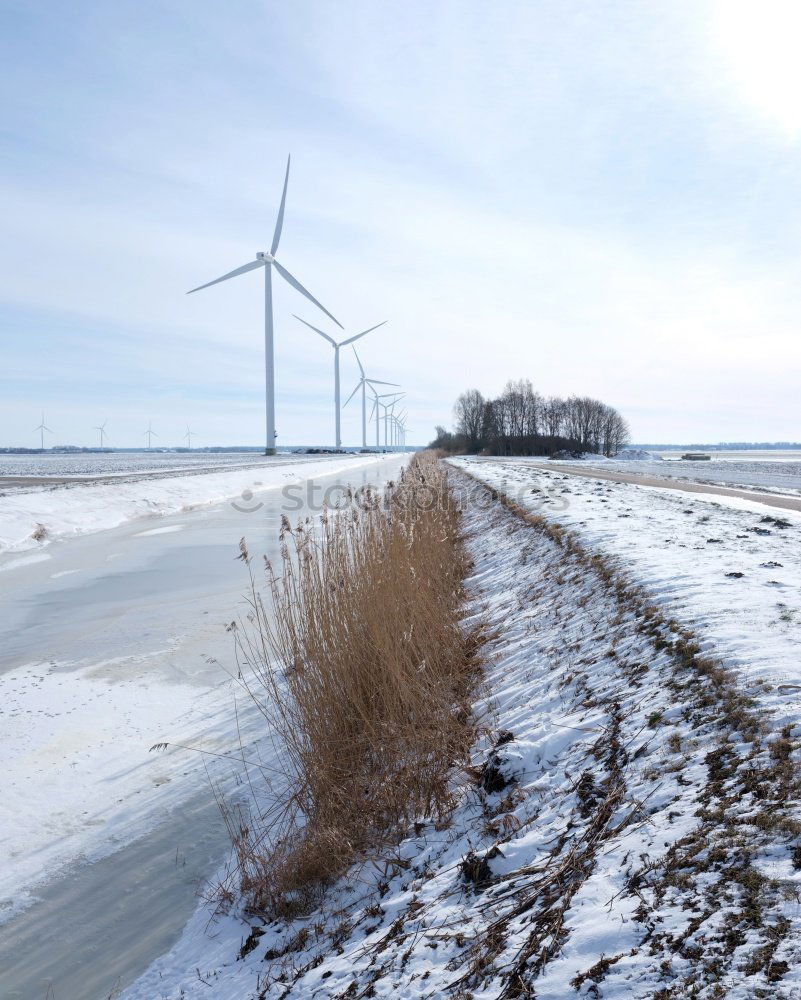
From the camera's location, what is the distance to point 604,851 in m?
2.61

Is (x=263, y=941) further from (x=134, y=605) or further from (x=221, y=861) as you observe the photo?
(x=134, y=605)

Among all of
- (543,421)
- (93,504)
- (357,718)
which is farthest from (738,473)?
(543,421)

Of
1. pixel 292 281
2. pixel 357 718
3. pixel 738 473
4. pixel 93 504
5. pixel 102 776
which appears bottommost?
pixel 102 776

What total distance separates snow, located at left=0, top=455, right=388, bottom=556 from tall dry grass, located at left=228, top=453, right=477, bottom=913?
1035 cm

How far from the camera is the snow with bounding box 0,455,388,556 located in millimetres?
15677

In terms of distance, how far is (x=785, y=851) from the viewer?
223 cm

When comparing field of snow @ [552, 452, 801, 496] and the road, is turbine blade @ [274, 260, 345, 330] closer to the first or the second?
field of snow @ [552, 452, 801, 496]

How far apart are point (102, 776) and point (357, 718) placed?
6.03 ft

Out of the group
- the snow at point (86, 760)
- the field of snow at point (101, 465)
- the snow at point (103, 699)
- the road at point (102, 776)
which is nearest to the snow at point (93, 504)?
the snow at point (103, 699)

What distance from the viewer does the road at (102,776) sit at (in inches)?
133

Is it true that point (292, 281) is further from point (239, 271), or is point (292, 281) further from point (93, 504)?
point (93, 504)

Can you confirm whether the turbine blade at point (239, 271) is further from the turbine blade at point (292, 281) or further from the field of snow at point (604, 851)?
the field of snow at point (604, 851)

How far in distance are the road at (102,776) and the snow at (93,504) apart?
17.7 ft

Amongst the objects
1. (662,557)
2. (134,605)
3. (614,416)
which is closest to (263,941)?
(662,557)
